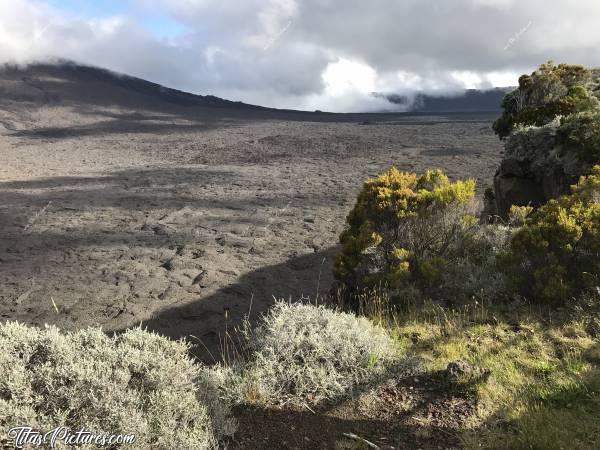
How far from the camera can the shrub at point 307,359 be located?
4.18 metres

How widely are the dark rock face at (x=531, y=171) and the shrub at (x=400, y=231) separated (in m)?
2.16

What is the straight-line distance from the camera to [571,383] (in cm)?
410

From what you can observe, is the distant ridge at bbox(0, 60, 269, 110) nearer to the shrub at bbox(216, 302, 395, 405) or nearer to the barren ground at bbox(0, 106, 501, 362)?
the barren ground at bbox(0, 106, 501, 362)

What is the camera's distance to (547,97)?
1024 centimetres

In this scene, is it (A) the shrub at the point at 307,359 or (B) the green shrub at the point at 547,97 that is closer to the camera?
(A) the shrub at the point at 307,359

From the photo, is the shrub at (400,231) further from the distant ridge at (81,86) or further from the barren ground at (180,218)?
the distant ridge at (81,86)

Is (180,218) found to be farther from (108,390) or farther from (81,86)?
(81,86)

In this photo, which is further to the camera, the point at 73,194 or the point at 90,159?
the point at 90,159

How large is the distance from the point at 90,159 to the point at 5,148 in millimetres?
5637

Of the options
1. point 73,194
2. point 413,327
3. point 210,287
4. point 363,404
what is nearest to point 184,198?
point 73,194

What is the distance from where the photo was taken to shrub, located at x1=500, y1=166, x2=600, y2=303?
566cm

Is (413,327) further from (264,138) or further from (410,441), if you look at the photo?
(264,138)

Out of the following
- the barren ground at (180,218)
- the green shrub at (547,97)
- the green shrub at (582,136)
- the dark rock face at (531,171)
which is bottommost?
the barren ground at (180,218)

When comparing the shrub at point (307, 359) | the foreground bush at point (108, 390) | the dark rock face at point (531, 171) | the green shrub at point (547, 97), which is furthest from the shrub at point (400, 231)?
the green shrub at point (547, 97)
